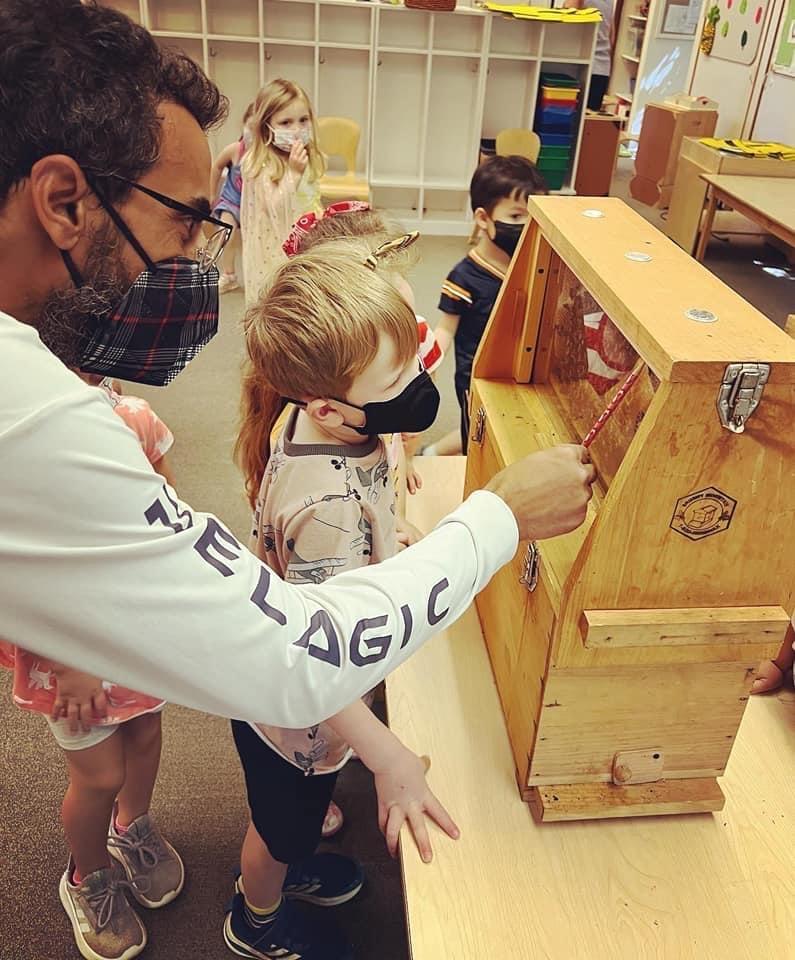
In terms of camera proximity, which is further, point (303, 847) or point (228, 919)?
point (228, 919)

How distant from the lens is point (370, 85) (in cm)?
549

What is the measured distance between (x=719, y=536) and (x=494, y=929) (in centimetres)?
51

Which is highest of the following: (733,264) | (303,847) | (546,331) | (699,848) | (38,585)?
(38,585)

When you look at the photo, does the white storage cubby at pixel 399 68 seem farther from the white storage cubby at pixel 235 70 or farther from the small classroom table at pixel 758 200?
the small classroom table at pixel 758 200

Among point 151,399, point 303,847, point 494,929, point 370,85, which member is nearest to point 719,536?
point 494,929

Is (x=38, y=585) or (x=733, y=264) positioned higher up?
(x=38, y=585)

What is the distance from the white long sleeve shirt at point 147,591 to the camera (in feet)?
2.10

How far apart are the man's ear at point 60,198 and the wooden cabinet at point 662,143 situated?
6.24 m

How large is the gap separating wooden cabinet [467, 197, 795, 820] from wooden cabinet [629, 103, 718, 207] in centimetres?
581

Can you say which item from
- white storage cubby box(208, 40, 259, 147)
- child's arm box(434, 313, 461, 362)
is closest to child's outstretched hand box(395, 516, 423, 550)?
child's arm box(434, 313, 461, 362)

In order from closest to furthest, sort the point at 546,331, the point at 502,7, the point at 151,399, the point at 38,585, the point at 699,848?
the point at 38,585
the point at 699,848
the point at 546,331
the point at 151,399
the point at 502,7

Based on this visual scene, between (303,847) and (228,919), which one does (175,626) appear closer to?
(303,847)

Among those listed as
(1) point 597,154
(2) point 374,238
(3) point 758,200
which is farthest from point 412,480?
(1) point 597,154

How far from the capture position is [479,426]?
4.72ft
